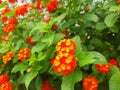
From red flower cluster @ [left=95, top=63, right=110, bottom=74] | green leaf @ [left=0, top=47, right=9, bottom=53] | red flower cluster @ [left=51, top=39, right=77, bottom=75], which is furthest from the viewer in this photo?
green leaf @ [left=0, top=47, right=9, bottom=53]

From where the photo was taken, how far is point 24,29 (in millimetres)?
1825

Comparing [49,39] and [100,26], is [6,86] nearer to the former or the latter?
[49,39]

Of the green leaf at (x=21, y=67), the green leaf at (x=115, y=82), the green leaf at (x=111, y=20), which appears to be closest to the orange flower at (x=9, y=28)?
the green leaf at (x=21, y=67)

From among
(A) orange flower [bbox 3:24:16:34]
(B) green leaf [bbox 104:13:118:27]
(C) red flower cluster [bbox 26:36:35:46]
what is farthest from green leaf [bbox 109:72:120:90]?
(A) orange flower [bbox 3:24:16:34]

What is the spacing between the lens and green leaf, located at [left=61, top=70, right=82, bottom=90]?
4.11 ft

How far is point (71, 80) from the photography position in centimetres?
127

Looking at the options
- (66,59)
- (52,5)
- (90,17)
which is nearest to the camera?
(66,59)

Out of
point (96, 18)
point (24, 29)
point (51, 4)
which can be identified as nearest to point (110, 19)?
Answer: point (96, 18)

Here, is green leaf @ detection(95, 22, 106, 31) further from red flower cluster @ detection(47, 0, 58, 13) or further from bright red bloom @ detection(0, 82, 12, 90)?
bright red bloom @ detection(0, 82, 12, 90)

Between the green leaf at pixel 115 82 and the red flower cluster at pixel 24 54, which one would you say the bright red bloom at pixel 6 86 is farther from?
the green leaf at pixel 115 82

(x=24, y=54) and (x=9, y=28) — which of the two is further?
(x=9, y=28)

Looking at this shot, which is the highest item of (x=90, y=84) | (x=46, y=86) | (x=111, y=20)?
(x=111, y=20)

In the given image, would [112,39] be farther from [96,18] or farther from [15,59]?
[15,59]

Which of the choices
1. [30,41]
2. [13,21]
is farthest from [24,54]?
[13,21]
